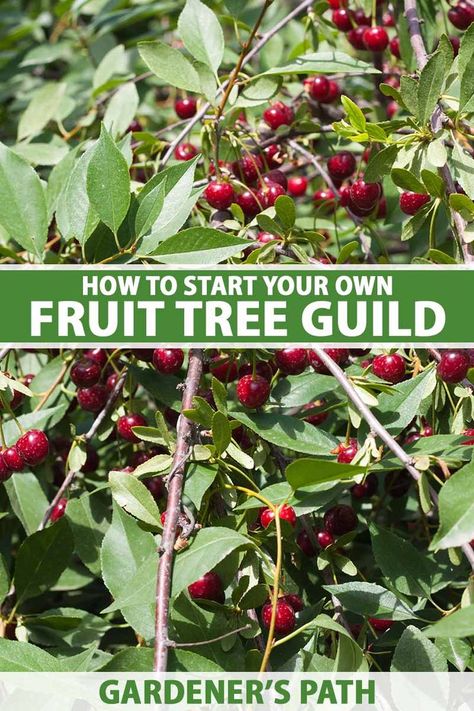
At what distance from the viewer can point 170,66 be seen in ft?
4.63

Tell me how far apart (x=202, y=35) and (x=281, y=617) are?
88 centimetres

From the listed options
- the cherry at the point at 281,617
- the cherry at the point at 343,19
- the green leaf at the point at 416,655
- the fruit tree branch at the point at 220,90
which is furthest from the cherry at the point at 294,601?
the cherry at the point at 343,19

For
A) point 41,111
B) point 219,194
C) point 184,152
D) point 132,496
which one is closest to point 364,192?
A: point 219,194

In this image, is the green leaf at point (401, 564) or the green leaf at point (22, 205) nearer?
the green leaf at point (401, 564)

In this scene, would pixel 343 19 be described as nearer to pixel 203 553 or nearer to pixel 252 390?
pixel 252 390

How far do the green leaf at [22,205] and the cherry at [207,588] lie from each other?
1.75ft

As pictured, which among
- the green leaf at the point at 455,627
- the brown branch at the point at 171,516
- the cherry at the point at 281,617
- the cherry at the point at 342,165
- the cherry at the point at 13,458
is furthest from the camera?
the cherry at the point at 342,165

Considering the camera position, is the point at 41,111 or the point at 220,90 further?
the point at 41,111

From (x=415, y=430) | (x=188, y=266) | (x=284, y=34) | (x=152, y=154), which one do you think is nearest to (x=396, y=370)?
(x=415, y=430)

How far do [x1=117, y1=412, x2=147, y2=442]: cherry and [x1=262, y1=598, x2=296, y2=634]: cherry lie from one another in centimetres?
34

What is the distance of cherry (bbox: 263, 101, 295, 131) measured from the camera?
1.62 metres

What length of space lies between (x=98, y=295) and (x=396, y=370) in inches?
16.1

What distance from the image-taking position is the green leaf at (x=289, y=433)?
1146 millimetres

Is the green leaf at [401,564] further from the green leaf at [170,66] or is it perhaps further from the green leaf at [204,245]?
the green leaf at [170,66]
